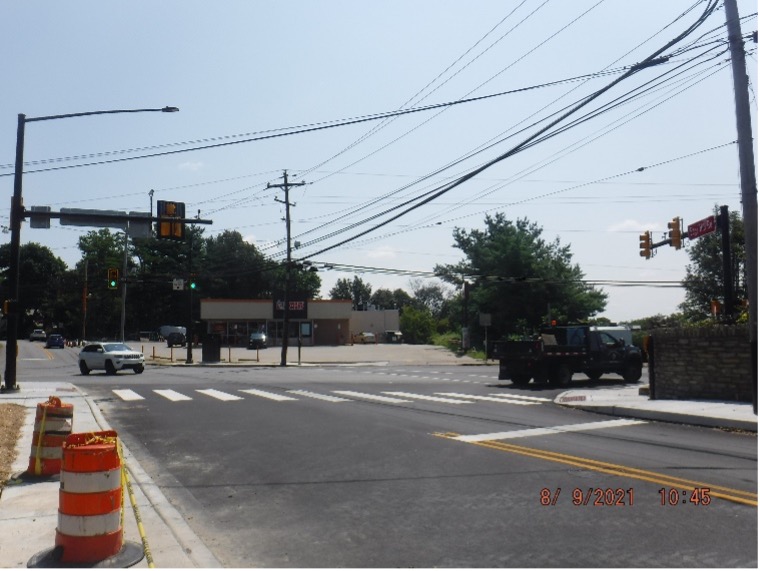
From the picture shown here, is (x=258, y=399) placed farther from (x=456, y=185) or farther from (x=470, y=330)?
(x=470, y=330)

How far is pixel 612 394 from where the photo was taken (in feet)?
70.6

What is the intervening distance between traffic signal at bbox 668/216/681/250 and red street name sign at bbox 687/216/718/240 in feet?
18.9

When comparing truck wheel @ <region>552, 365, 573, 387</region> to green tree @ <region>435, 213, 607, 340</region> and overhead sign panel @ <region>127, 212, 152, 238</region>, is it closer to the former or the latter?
overhead sign panel @ <region>127, 212, 152, 238</region>

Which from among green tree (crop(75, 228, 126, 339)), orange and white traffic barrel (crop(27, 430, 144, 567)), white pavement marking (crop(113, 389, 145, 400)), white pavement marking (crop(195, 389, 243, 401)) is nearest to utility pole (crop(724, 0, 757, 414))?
orange and white traffic barrel (crop(27, 430, 144, 567))

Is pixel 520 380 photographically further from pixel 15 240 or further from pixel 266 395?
pixel 15 240

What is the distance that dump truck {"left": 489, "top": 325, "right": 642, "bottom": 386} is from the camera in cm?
2564

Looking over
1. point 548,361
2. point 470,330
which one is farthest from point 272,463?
point 470,330

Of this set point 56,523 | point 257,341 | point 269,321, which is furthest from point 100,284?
point 56,523

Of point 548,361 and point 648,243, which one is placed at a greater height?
point 648,243

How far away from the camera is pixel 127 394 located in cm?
2308

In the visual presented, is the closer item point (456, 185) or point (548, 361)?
point (456, 185)

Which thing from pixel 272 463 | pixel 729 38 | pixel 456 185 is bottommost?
pixel 272 463

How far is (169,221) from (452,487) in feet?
53.7

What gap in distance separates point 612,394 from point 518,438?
32.5 feet
